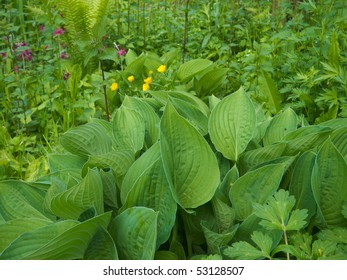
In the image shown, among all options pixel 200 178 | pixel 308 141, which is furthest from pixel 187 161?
pixel 308 141

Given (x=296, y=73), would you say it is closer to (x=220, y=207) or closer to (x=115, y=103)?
(x=115, y=103)

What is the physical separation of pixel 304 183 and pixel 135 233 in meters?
0.56

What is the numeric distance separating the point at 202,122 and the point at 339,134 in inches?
20.6

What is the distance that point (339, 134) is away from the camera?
180 centimetres

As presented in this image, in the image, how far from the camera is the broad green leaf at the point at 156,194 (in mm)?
1588

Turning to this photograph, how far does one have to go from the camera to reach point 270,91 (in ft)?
10.6

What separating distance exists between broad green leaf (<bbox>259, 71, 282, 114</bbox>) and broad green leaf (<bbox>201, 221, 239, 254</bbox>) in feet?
5.58

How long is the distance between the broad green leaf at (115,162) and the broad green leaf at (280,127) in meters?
0.54

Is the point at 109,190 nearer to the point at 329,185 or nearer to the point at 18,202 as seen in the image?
the point at 18,202

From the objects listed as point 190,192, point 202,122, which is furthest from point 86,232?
point 202,122

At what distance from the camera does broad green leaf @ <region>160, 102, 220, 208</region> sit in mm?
1650

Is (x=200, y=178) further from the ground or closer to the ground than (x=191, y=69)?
further from the ground

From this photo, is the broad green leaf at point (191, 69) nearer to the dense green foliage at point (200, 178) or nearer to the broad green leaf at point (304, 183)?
the dense green foliage at point (200, 178)

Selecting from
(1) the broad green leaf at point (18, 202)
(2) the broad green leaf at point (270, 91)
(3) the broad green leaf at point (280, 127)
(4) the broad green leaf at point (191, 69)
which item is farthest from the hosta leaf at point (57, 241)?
(4) the broad green leaf at point (191, 69)
